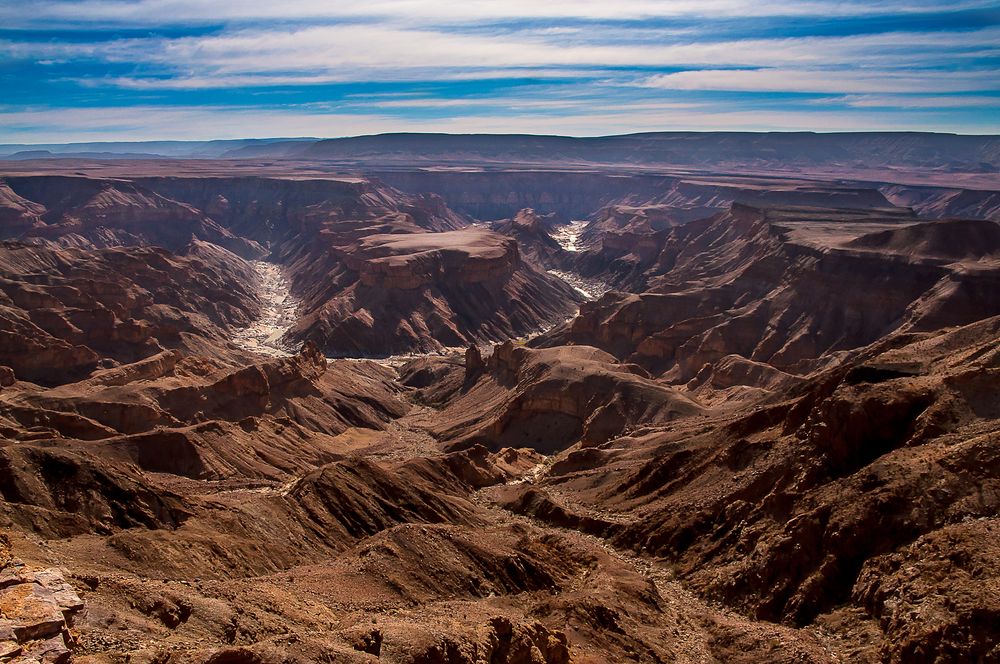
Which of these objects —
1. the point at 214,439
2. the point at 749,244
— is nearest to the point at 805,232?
the point at 749,244

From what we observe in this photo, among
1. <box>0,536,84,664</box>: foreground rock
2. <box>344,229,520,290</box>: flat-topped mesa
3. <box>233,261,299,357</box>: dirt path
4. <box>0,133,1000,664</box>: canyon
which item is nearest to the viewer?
<box>0,536,84,664</box>: foreground rock

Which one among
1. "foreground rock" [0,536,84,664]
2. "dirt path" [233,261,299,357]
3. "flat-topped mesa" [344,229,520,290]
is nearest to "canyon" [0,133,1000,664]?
"foreground rock" [0,536,84,664]

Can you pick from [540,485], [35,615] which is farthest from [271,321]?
[35,615]

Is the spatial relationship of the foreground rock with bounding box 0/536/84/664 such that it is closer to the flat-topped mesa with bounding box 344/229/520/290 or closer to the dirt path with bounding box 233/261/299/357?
the dirt path with bounding box 233/261/299/357

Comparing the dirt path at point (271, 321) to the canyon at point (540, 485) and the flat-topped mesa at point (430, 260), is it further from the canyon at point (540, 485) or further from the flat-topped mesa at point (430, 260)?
the flat-topped mesa at point (430, 260)

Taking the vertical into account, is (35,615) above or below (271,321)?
below

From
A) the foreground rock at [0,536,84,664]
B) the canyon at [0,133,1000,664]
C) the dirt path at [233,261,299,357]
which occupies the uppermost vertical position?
the dirt path at [233,261,299,357]

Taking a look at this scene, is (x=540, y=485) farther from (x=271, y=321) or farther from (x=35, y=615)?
(x=271, y=321)

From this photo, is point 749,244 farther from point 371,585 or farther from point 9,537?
point 9,537

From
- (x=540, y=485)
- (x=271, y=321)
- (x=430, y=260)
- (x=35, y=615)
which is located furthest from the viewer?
(x=430, y=260)
